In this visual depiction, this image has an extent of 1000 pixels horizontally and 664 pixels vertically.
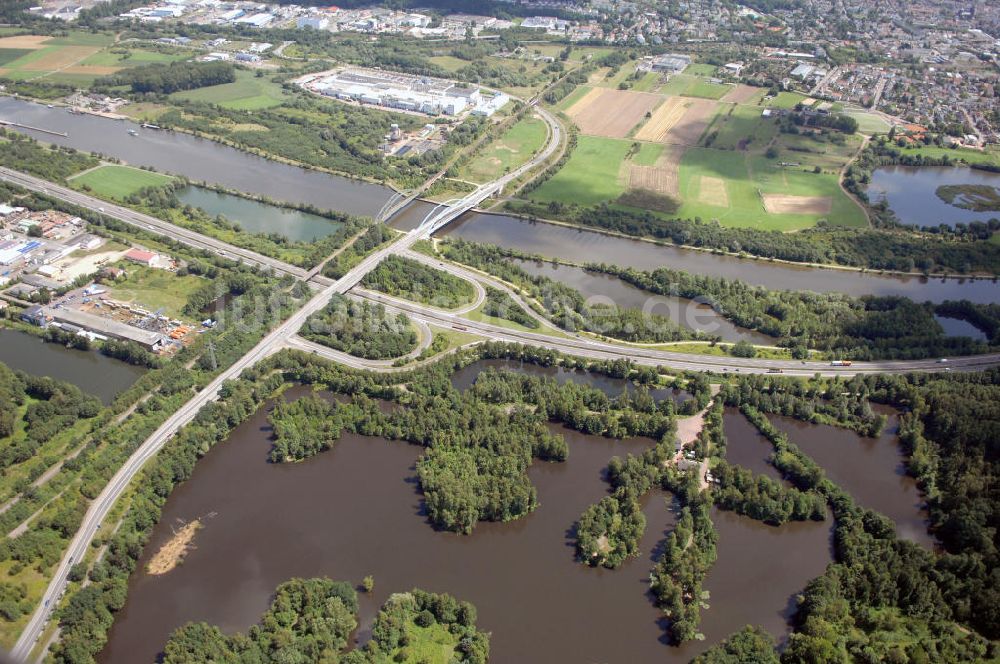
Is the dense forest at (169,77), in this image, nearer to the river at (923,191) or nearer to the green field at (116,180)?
the green field at (116,180)

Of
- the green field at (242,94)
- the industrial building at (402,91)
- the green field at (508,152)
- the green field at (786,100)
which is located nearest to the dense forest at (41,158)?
the green field at (242,94)

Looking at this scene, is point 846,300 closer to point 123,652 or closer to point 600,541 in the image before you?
point 600,541

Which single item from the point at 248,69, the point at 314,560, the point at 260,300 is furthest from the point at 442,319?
the point at 248,69

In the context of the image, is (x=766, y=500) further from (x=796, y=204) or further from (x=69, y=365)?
(x=69, y=365)

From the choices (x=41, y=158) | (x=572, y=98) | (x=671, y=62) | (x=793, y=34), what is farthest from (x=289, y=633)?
(x=793, y=34)

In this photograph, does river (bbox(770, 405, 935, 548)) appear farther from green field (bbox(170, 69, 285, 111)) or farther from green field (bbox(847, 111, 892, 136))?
green field (bbox(170, 69, 285, 111))
